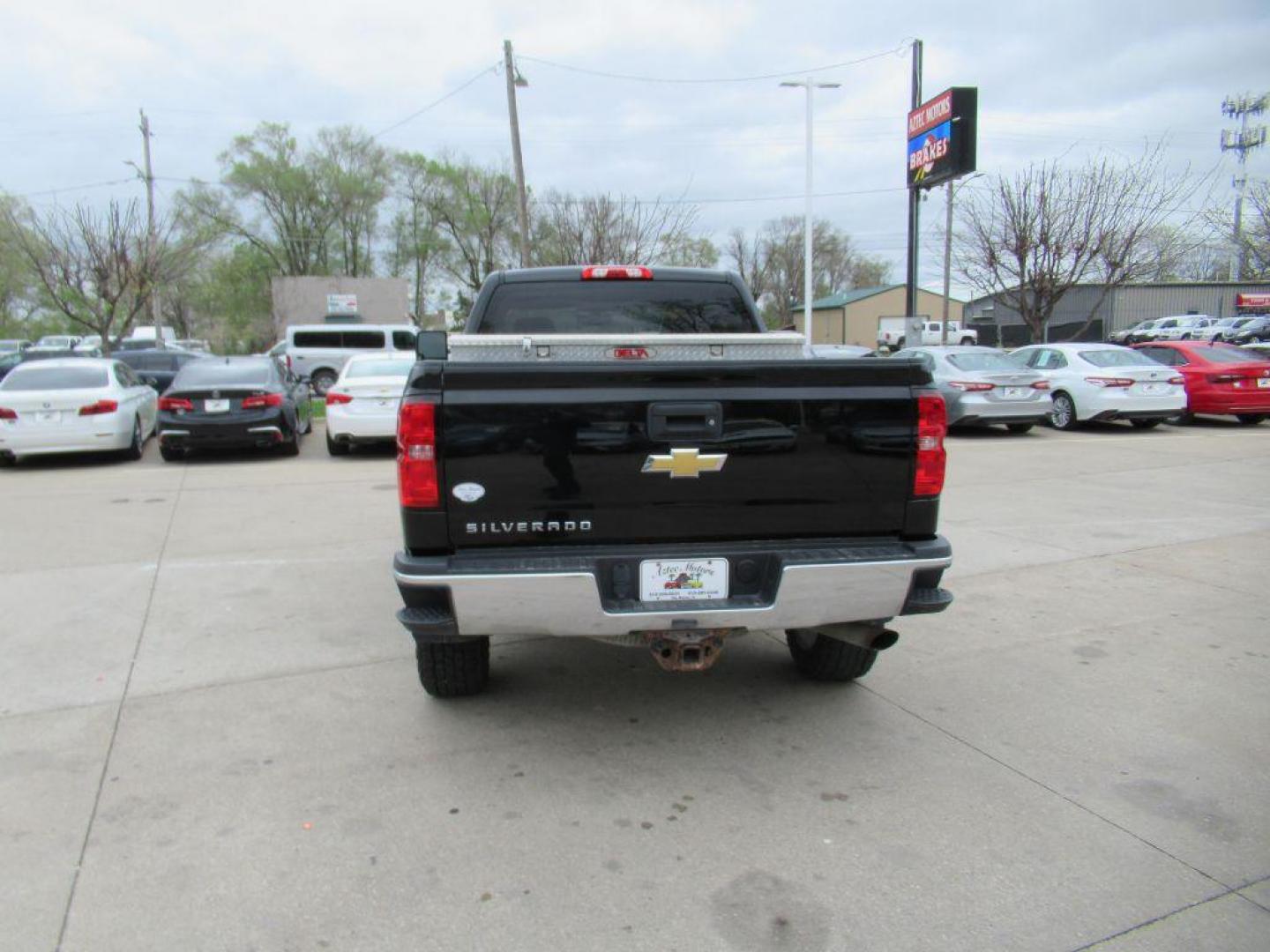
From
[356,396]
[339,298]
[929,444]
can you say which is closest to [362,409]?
[356,396]

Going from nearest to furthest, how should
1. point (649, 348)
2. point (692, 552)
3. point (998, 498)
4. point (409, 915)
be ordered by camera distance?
point (409, 915)
point (692, 552)
point (649, 348)
point (998, 498)

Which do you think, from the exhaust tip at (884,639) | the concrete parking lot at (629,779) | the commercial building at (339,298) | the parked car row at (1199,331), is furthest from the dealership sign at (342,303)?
the exhaust tip at (884,639)

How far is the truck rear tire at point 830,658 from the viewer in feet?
13.6

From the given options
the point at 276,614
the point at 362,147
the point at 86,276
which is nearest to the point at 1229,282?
the point at 362,147

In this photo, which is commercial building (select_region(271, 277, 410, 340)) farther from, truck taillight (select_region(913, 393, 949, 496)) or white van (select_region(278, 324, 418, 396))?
truck taillight (select_region(913, 393, 949, 496))

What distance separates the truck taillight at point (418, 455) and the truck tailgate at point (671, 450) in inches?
1.4

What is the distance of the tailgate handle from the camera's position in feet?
10.4

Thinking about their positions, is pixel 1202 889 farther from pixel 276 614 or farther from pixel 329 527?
pixel 329 527

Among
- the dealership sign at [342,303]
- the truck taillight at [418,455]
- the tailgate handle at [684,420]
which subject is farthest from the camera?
the dealership sign at [342,303]

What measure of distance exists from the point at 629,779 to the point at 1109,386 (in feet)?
45.7

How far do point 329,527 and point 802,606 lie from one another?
572 centimetres

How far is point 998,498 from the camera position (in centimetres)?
906

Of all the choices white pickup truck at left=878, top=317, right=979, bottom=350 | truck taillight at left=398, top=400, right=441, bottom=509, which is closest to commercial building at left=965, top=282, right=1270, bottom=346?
white pickup truck at left=878, top=317, right=979, bottom=350

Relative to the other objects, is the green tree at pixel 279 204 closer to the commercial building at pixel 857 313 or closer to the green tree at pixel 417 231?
the green tree at pixel 417 231
